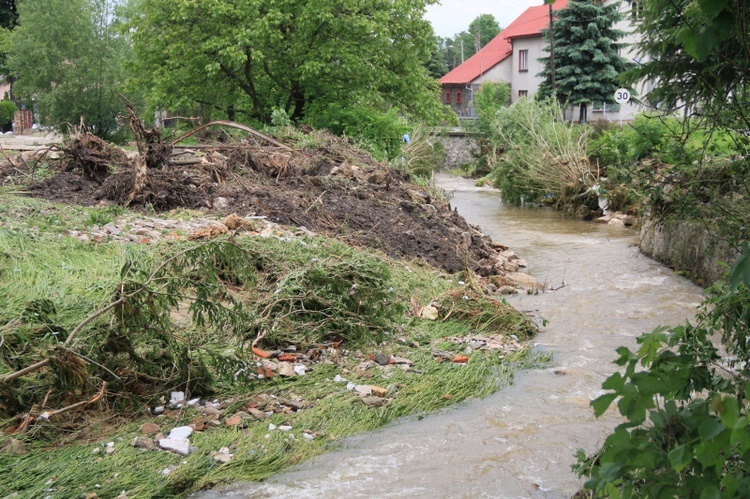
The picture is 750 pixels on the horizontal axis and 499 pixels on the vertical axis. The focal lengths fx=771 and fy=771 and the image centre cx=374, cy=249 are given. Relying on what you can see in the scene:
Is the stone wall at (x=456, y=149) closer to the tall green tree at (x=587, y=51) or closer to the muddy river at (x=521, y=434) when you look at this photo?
the tall green tree at (x=587, y=51)

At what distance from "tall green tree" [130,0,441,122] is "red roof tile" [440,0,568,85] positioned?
93.5ft

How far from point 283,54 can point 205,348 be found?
17.0 m

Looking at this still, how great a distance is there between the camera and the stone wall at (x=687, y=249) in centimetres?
1192

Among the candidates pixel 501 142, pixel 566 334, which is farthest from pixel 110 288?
pixel 501 142

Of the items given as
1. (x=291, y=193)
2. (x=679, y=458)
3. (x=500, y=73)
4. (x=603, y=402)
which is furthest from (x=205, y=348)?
(x=500, y=73)

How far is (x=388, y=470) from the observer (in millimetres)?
5555

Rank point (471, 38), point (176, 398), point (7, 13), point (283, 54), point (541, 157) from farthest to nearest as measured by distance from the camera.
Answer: point (471, 38)
point (7, 13)
point (541, 157)
point (283, 54)
point (176, 398)

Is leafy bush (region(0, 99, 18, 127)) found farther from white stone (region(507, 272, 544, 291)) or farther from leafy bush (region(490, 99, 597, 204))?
white stone (region(507, 272, 544, 291))

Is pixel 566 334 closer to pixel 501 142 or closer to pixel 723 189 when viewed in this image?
pixel 723 189

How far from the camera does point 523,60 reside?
54.3 meters

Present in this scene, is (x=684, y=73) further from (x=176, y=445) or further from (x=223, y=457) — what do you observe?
(x=176, y=445)

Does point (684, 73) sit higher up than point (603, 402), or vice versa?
point (684, 73)

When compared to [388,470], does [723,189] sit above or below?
above

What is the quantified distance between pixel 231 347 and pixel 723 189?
7636 millimetres
